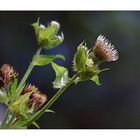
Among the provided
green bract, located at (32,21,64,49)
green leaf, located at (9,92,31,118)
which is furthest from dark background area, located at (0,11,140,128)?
green leaf, located at (9,92,31,118)

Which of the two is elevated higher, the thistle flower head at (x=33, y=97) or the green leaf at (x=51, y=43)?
the green leaf at (x=51, y=43)

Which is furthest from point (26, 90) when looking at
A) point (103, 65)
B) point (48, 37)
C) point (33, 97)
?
point (103, 65)

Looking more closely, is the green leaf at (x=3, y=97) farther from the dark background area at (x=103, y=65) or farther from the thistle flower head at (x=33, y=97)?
the dark background area at (x=103, y=65)

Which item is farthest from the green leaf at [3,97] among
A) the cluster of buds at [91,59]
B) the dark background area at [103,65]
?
the dark background area at [103,65]

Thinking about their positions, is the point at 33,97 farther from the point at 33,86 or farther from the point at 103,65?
the point at 103,65

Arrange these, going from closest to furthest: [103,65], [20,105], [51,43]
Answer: [20,105] → [51,43] → [103,65]

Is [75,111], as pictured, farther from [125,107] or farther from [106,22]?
[106,22]

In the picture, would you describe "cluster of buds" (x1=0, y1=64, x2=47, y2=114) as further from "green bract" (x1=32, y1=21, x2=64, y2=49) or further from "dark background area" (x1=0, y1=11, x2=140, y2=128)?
"dark background area" (x1=0, y1=11, x2=140, y2=128)

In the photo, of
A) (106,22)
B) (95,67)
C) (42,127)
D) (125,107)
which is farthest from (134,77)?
(95,67)
